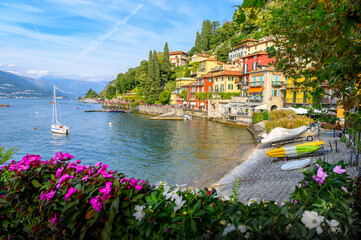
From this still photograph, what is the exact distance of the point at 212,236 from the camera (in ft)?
7.48

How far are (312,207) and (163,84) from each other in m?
93.3

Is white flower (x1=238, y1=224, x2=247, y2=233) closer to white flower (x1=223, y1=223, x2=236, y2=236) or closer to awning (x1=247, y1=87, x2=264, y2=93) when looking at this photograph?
white flower (x1=223, y1=223, x2=236, y2=236)

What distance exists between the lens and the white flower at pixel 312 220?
6.90 ft

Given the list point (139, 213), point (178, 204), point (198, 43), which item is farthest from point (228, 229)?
point (198, 43)

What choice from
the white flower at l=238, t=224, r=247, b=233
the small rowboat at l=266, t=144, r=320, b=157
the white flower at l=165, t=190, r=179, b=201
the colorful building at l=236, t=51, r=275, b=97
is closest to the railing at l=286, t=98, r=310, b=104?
the colorful building at l=236, t=51, r=275, b=97

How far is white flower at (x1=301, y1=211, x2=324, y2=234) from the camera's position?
2104 millimetres

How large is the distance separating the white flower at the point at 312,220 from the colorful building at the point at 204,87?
57101 millimetres

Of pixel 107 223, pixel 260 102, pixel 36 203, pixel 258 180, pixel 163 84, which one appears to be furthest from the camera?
pixel 163 84

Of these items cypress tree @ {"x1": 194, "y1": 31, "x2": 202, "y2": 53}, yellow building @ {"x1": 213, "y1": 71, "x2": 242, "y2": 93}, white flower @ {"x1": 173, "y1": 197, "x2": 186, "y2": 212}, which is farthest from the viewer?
cypress tree @ {"x1": 194, "y1": 31, "x2": 202, "y2": 53}

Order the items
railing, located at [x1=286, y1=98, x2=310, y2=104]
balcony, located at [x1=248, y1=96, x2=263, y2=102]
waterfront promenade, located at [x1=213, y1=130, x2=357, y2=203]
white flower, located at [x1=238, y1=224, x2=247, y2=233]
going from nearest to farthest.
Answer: white flower, located at [x1=238, y1=224, x2=247, y2=233], waterfront promenade, located at [x1=213, y1=130, x2=357, y2=203], railing, located at [x1=286, y1=98, x2=310, y2=104], balcony, located at [x1=248, y1=96, x2=263, y2=102]

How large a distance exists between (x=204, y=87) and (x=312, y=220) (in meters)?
60.1

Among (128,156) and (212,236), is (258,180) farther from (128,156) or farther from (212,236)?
(128,156)

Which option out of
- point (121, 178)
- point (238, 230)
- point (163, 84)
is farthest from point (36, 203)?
point (163, 84)

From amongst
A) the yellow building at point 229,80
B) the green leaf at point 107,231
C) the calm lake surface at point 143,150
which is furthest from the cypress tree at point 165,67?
the green leaf at point 107,231
